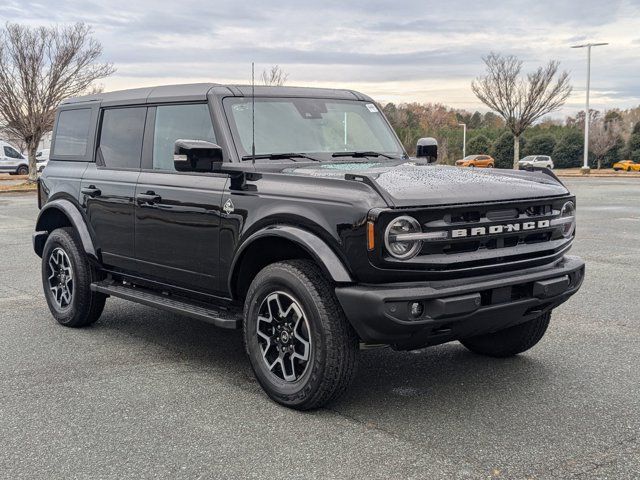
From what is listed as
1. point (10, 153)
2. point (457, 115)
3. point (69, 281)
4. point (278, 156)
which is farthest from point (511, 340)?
point (457, 115)

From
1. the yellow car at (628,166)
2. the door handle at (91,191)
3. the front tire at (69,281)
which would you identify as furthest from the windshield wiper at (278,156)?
the yellow car at (628,166)

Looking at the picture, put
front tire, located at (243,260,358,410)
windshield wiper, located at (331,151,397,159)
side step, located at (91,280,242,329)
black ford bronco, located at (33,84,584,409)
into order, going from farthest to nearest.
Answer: windshield wiper, located at (331,151,397,159) → side step, located at (91,280,242,329) → front tire, located at (243,260,358,410) → black ford bronco, located at (33,84,584,409)

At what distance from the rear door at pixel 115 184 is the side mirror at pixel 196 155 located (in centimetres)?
96

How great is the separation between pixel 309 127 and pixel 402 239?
183cm

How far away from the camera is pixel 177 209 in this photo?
16.5 feet

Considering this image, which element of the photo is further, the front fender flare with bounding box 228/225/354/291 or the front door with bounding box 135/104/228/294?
the front door with bounding box 135/104/228/294

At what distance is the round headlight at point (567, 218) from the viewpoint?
4.60 metres

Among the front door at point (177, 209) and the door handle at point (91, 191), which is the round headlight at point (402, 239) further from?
the door handle at point (91, 191)

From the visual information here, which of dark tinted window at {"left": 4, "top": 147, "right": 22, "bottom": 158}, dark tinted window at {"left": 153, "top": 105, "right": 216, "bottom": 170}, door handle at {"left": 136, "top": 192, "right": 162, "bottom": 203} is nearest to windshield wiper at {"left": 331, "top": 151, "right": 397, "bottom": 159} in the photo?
dark tinted window at {"left": 153, "top": 105, "right": 216, "bottom": 170}

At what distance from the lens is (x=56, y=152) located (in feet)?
21.9

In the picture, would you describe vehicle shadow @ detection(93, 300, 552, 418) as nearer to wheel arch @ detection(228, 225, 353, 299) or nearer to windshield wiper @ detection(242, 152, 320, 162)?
wheel arch @ detection(228, 225, 353, 299)

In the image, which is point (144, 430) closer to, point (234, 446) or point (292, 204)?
point (234, 446)

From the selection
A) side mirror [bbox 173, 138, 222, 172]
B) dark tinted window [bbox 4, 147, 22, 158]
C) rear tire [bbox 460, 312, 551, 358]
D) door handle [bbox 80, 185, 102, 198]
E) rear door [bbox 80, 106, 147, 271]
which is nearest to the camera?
side mirror [bbox 173, 138, 222, 172]

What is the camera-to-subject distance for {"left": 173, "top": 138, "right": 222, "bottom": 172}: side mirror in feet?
15.0
